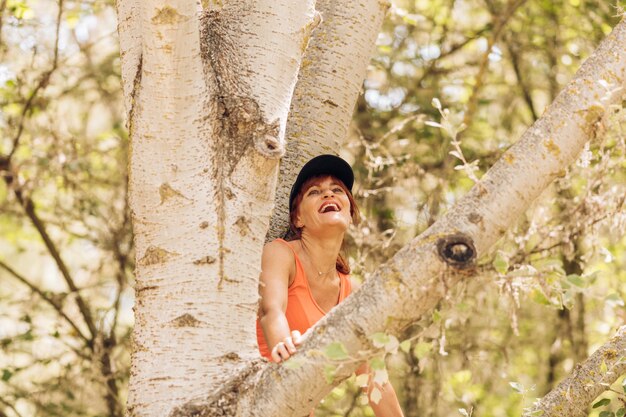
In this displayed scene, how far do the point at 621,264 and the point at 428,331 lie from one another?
15.5ft

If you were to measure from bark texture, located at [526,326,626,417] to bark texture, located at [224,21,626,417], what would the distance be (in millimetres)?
715

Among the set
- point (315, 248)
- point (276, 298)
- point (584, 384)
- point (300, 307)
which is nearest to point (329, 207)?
point (315, 248)

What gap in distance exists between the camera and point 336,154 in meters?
3.05

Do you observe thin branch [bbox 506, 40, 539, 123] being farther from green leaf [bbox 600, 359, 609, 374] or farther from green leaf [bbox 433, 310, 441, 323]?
green leaf [bbox 433, 310, 441, 323]

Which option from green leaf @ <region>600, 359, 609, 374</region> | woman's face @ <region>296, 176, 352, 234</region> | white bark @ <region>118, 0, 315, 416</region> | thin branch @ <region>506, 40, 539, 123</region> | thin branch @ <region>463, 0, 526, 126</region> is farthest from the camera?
thin branch @ <region>506, 40, 539, 123</region>

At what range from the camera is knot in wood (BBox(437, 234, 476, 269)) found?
1.76 m

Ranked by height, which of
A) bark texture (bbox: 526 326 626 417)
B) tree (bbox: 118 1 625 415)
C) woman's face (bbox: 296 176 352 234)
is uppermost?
woman's face (bbox: 296 176 352 234)

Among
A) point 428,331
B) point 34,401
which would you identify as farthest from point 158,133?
point 34,401

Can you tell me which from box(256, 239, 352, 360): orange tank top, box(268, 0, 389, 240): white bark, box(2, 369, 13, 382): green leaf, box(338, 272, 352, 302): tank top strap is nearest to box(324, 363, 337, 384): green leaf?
box(256, 239, 352, 360): orange tank top

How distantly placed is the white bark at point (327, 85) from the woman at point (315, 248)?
0.07 metres

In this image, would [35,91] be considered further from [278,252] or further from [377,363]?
[377,363]

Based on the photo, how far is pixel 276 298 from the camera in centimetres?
252

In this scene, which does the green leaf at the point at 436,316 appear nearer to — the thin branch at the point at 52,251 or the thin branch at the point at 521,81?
the thin branch at the point at 52,251

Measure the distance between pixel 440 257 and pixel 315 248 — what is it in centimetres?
124
